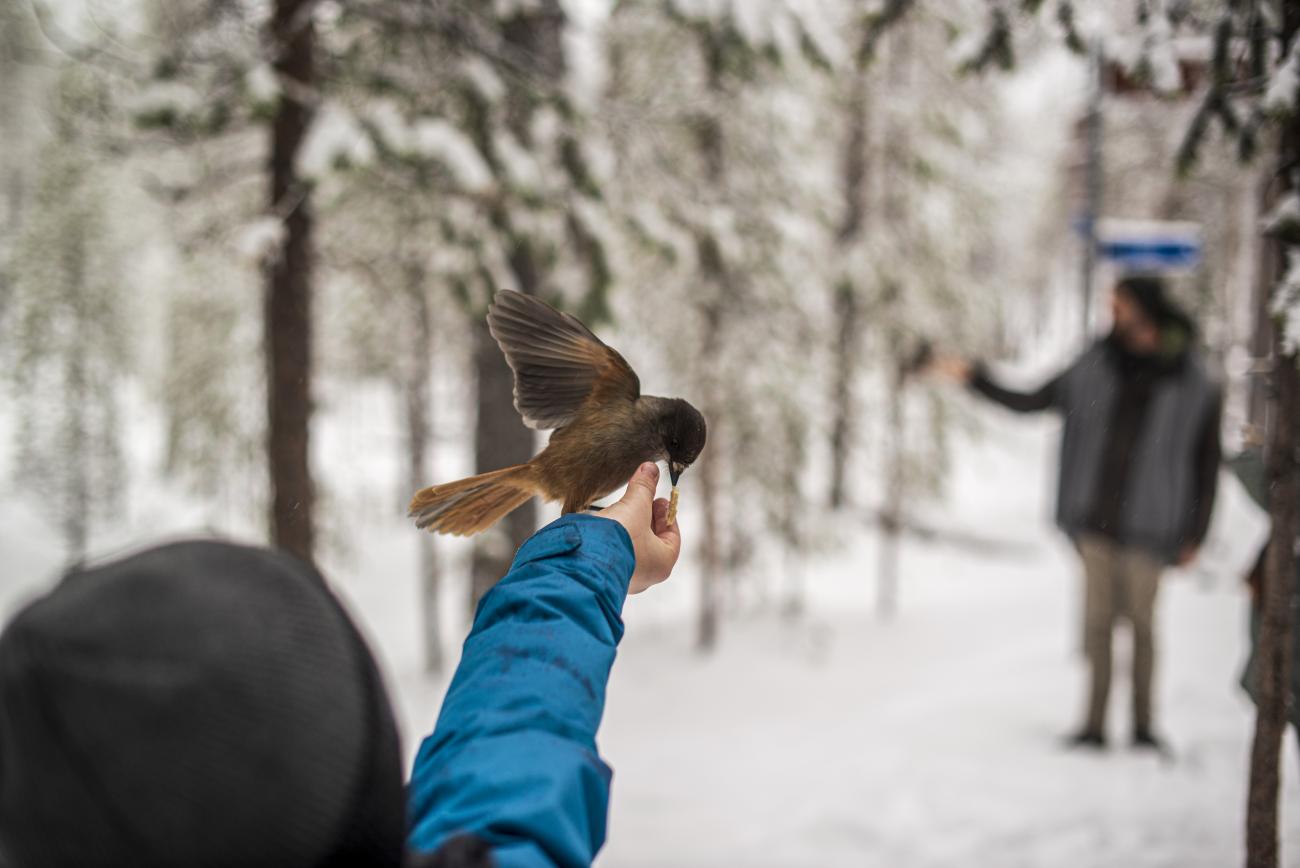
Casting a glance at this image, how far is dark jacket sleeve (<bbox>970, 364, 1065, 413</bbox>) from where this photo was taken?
4457 millimetres

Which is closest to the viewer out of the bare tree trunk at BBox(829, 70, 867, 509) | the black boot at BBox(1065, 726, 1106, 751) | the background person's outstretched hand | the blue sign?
the background person's outstretched hand

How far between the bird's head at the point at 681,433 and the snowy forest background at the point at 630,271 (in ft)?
5.36

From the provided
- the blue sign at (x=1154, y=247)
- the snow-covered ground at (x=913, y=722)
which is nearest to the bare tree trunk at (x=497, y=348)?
the snow-covered ground at (x=913, y=722)

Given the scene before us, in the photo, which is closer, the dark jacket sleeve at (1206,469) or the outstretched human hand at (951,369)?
the dark jacket sleeve at (1206,469)

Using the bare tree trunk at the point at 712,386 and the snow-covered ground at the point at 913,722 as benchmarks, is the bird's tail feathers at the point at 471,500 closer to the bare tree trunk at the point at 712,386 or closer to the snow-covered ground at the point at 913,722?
the snow-covered ground at the point at 913,722

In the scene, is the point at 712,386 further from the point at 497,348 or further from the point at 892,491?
the point at 497,348

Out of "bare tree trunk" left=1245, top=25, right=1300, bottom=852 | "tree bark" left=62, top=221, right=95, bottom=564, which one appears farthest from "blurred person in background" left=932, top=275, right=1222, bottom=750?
"tree bark" left=62, top=221, right=95, bottom=564

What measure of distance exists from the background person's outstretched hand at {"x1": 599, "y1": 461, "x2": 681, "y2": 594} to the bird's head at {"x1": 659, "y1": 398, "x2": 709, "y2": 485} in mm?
88

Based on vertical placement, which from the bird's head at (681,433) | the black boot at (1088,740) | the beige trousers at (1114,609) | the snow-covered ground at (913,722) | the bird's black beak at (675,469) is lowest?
the snow-covered ground at (913,722)

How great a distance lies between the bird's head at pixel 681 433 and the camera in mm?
1393

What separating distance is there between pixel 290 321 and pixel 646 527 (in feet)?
10.6

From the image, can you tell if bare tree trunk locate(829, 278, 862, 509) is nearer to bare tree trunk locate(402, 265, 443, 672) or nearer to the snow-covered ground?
the snow-covered ground

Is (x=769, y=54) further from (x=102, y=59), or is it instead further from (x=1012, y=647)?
(x=1012, y=647)

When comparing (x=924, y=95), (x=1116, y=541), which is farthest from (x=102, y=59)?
(x=924, y=95)
